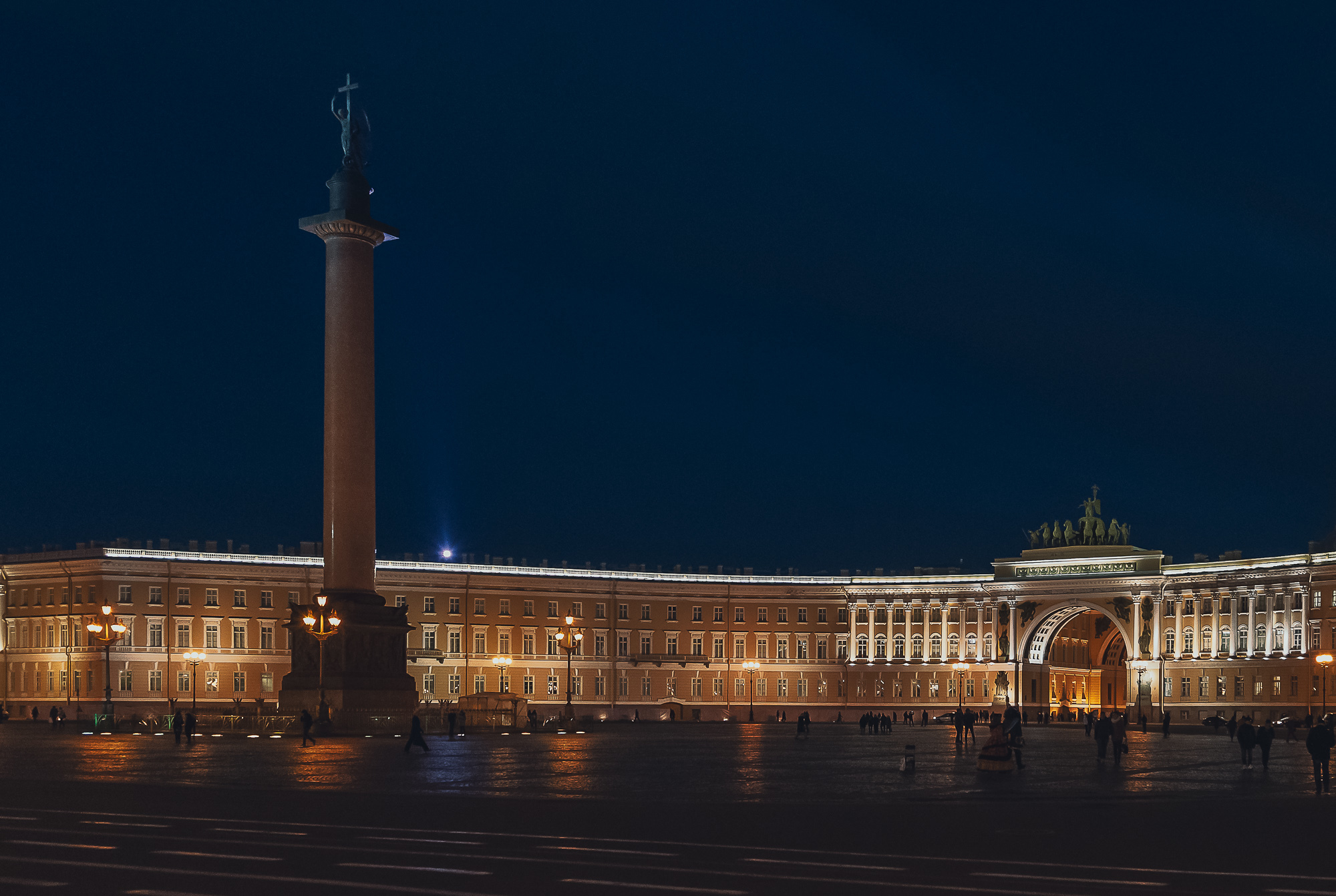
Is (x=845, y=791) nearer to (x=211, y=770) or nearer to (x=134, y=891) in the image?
(x=211, y=770)

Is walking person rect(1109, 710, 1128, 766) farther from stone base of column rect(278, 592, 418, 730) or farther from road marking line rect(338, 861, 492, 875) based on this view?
road marking line rect(338, 861, 492, 875)

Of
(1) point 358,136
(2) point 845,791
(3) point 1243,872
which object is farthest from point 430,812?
(1) point 358,136

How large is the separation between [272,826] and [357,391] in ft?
144

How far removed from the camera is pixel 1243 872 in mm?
18844

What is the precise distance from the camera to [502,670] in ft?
414

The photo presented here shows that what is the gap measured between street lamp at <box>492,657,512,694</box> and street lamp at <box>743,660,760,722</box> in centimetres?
1945

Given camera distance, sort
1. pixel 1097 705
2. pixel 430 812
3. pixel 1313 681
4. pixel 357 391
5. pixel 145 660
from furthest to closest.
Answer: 1. pixel 1097 705
2. pixel 1313 681
3. pixel 145 660
4. pixel 357 391
5. pixel 430 812

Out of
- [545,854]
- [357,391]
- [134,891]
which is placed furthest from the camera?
[357,391]

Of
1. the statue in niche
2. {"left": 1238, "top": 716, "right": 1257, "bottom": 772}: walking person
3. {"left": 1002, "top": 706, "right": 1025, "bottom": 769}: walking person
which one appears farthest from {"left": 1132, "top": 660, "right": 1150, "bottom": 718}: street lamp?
{"left": 1002, "top": 706, "right": 1025, "bottom": 769}: walking person

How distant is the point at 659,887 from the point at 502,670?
110 m

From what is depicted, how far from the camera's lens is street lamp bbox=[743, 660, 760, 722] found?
13288cm

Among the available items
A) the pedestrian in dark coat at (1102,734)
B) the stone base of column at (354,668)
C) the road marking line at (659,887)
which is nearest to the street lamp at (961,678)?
the stone base of column at (354,668)

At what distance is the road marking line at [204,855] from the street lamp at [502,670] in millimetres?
105858

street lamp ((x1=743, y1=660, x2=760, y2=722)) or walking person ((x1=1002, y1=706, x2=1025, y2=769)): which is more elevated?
walking person ((x1=1002, y1=706, x2=1025, y2=769))
